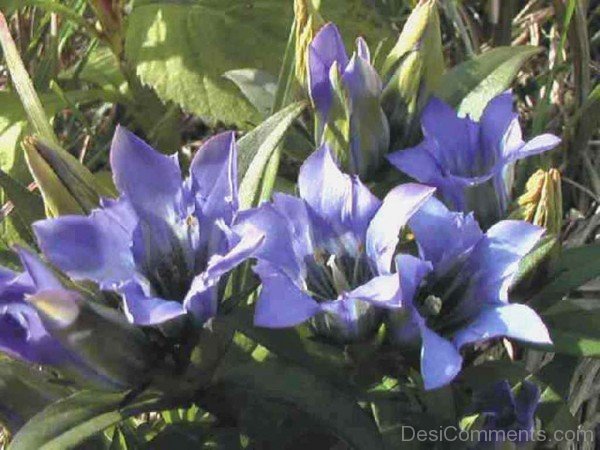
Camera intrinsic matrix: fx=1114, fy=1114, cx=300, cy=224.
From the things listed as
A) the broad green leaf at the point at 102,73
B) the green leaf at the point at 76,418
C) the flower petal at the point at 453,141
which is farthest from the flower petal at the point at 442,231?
the broad green leaf at the point at 102,73

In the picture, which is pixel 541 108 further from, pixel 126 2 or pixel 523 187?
pixel 126 2

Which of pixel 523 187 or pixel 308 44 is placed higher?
pixel 308 44

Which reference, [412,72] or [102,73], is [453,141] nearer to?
[412,72]

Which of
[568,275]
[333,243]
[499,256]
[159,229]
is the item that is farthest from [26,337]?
[568,275]

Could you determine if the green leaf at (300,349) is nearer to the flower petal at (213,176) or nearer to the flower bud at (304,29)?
the flower petal at (213,176)

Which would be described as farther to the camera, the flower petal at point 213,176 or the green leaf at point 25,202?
the green leaf at point 25,202

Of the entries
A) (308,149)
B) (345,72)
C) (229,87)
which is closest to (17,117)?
(229,87)
